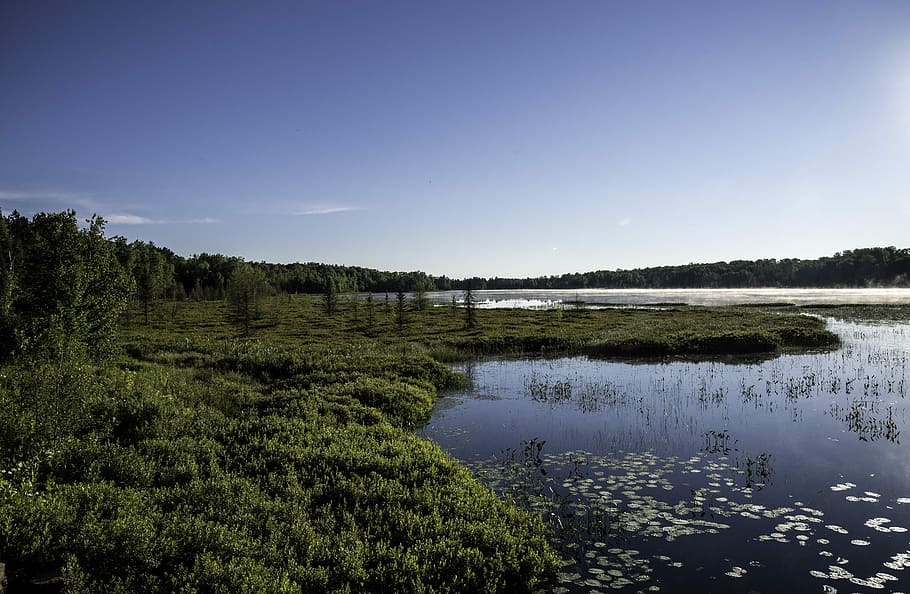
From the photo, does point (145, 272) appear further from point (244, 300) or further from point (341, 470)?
point (341, 470)

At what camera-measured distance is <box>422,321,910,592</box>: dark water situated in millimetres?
10180

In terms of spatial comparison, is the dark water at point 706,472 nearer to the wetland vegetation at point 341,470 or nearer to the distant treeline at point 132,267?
the wetland vegetation at point 341,470

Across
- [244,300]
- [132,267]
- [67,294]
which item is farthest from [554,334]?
[132,267]

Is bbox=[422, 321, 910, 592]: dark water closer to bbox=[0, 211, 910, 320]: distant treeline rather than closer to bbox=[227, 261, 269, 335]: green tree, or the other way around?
bbox=[0, 211, 910, 320]: distant treeline

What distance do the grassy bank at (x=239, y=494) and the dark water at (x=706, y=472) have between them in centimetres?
181

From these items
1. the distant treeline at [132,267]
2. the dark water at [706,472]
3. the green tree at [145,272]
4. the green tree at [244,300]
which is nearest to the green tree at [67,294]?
the distant treeline at [132,267]

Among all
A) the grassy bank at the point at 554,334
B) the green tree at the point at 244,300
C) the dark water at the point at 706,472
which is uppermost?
the green tree at the point at 244,300

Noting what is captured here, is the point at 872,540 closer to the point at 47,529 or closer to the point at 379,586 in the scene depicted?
the point at 379,586

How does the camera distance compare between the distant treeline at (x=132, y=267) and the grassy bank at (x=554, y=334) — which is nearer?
the distant treeline at (x=132, y=267)

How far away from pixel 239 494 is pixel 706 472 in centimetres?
1288

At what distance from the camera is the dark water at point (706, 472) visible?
10180mm

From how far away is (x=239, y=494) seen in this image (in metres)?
11.6

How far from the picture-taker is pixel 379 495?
12273 mm

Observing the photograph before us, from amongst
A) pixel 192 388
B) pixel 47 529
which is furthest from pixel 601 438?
pixel 192 388
